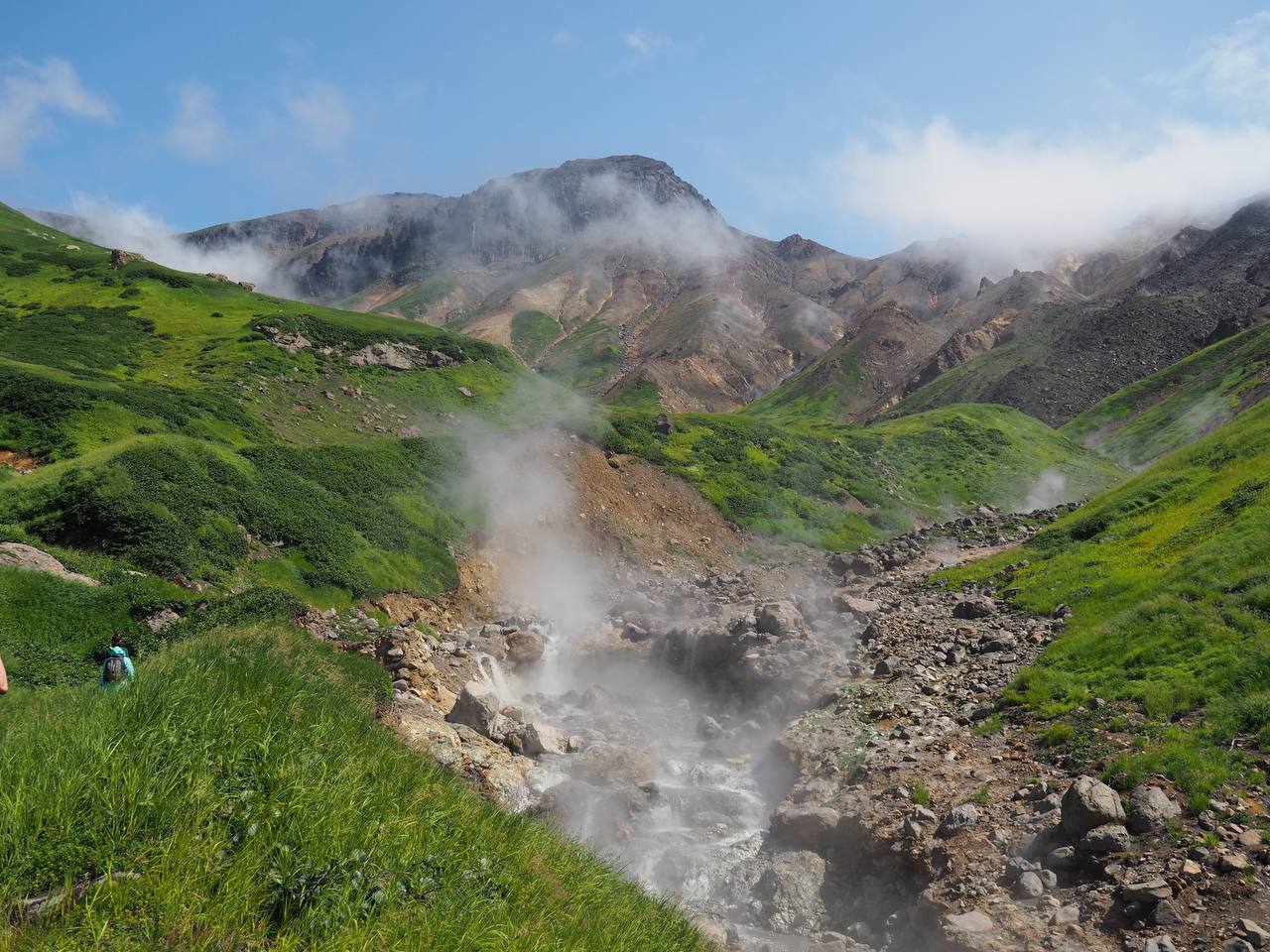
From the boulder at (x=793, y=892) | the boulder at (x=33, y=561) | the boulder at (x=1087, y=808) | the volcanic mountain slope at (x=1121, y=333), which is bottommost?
the boulder at (x=793, y=892)

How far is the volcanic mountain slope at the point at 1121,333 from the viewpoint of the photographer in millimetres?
113938

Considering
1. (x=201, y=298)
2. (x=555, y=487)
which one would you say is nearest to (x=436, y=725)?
(x=555, y=487)

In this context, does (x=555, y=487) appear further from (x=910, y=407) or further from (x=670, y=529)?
→ (x=910, y=407)

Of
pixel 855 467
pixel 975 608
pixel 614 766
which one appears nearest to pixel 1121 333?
pixel 855 467

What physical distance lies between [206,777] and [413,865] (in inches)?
67.0

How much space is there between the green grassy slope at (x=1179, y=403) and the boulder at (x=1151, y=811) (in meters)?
81.8

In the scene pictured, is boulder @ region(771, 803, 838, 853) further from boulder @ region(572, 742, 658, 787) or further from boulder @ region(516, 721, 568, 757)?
boulder @ region(516, 721, 568, 757)

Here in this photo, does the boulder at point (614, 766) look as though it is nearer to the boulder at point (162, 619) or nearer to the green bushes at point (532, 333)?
the boulder at point (162, 619)

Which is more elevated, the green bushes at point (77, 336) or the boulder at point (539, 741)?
the green bushes at point (77, 336)

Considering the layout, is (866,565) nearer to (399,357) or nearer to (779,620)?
(779,620)

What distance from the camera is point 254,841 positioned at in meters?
4.88

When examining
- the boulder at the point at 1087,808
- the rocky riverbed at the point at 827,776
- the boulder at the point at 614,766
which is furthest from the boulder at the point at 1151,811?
the boulder at the point at 614,766

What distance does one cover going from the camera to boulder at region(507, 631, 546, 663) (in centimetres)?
2724

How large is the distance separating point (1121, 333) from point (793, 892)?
138 m
